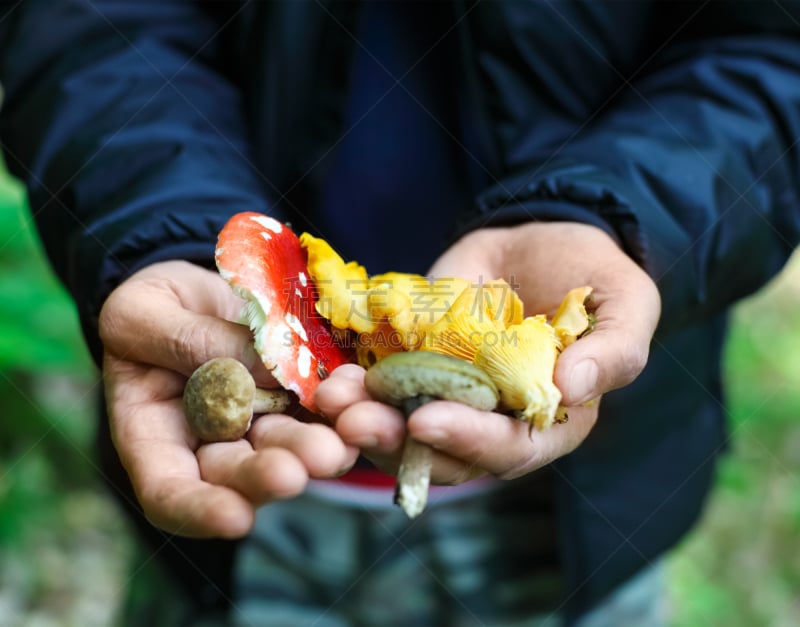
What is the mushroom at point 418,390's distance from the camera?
1437 mm

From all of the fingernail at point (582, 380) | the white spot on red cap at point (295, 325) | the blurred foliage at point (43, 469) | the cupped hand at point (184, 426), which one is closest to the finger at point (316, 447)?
the cupped hand at point (184, 426)

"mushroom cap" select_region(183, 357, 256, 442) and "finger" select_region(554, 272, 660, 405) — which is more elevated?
"mushroom cap" select_region(183, 357, 256, 442)

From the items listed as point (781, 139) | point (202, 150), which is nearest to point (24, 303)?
point (202, 150)

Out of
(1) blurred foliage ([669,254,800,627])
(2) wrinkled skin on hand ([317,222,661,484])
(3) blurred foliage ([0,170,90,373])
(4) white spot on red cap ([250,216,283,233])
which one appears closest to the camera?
(2) wrinkled skin on hand ([317,222,661,484])

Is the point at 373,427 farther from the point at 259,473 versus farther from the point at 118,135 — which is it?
the point at 118,135

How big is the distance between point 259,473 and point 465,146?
5.06ft

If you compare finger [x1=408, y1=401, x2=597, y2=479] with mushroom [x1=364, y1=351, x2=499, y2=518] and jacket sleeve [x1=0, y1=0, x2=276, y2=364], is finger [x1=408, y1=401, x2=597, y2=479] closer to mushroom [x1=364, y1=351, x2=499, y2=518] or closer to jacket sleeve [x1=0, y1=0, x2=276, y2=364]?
mushroom [x1=364, y1=351, x2=499, y2=518]

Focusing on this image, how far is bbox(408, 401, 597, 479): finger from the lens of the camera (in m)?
1.36

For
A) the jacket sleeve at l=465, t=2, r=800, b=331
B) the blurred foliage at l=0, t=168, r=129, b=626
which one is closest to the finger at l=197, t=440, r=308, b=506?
the jacket sleeve at l=465, t=2, r=800, b=331

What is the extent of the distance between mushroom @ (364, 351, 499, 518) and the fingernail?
16 cm

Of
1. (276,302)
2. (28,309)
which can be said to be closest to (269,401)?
(276,302)

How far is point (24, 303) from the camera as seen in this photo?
13.0ft

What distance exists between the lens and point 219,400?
1.51 metres

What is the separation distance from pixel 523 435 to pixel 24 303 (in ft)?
11.1
